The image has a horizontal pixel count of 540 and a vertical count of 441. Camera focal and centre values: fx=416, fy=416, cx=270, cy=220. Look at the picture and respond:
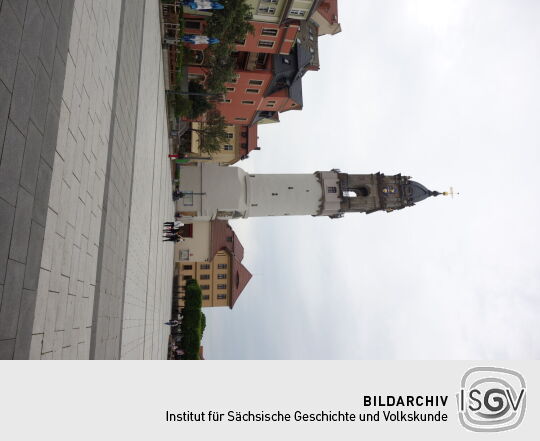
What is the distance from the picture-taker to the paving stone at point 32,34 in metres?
6.28

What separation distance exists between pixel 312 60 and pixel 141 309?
3349 cm

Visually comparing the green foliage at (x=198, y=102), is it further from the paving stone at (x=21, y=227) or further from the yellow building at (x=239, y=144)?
the paving stone at (x=21, y=227)

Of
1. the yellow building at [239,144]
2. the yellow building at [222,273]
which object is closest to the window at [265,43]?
the yellow building at [239,144]

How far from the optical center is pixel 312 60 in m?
44.2

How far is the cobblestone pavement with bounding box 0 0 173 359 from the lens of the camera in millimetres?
6113

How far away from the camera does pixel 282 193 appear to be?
45.1m

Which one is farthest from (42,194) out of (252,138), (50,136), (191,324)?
(252,138)

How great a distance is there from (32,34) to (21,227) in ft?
9.91

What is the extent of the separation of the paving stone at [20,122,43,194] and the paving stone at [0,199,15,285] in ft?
1.97

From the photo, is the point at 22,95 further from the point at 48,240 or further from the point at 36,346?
the point at 36,346

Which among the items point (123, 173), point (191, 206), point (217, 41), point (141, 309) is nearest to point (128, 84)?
point (123, 173)

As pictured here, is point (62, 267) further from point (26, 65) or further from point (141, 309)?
point (141, 309)

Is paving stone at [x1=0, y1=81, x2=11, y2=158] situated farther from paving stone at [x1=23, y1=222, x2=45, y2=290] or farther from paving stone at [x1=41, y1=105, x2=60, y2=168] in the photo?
paving stone at [x1=23, y1=222, x2=45, y2=290]

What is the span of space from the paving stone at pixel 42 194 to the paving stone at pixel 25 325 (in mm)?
1236
